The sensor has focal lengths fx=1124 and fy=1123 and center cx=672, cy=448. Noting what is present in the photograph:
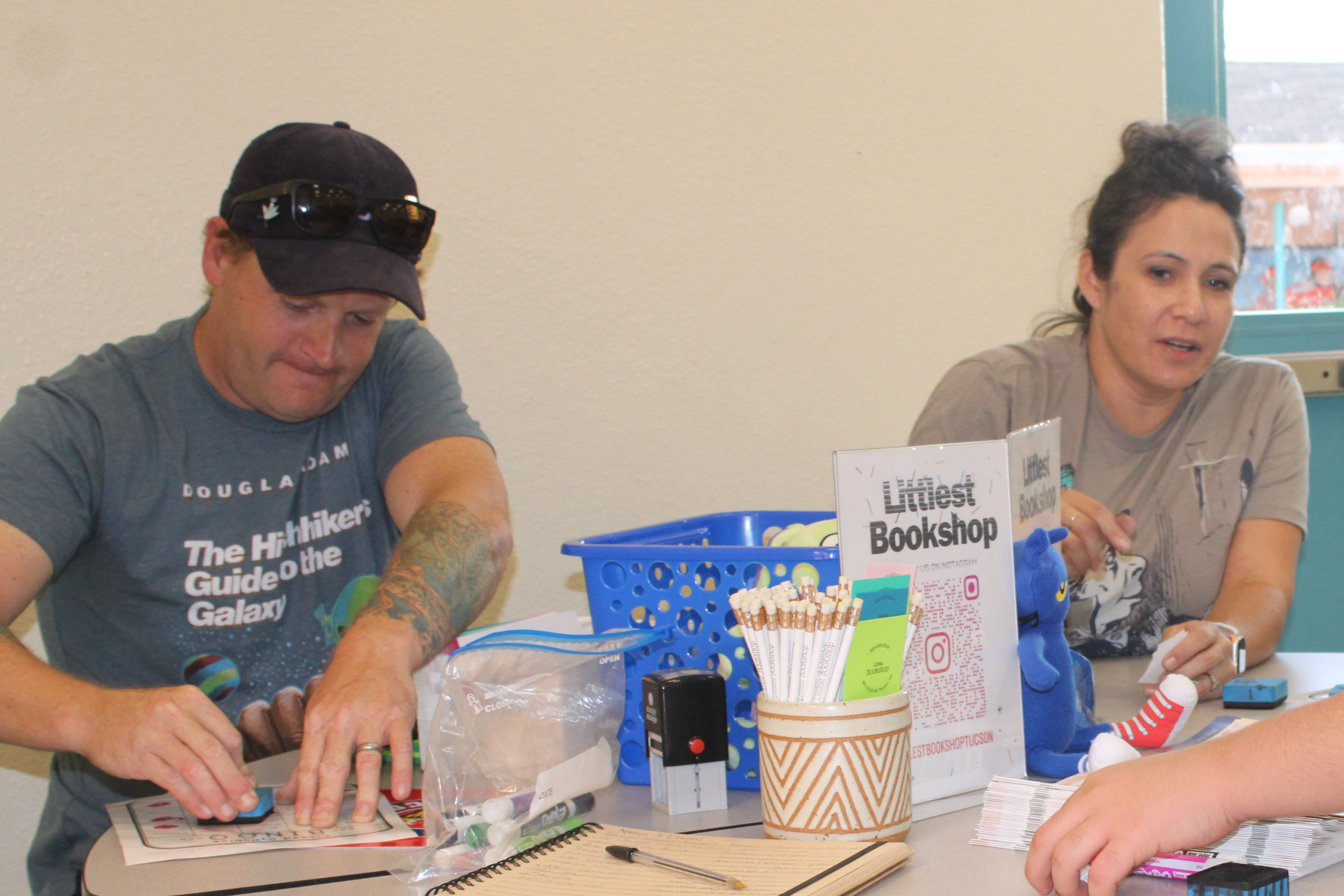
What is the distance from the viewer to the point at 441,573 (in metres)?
1.28

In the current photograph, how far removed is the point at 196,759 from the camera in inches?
37.2

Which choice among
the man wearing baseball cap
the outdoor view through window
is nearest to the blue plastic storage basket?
the man wearing baseball cap

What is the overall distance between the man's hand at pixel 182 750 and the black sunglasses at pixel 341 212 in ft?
1.99

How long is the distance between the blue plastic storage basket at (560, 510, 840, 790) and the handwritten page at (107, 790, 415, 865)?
221 mm

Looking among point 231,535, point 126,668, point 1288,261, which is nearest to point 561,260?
point 231,535

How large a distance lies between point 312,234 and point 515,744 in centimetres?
75

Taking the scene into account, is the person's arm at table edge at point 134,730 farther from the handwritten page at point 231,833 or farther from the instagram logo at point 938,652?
the instagram logo at point 938,652

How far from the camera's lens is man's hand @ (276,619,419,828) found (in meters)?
0.95

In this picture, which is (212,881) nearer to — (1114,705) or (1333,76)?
(1114,705)

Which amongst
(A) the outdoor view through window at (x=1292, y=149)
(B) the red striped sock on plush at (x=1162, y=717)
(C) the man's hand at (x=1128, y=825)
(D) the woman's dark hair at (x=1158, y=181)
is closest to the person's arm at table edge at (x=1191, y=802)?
(C) the man's hand at (x=1128, y=825)

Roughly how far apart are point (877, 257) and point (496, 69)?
809 mm

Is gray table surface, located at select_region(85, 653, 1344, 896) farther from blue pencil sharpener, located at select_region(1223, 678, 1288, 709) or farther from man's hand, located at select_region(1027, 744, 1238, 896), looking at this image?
blue pencil sharpener, located at select_region(1223, 678, 1288, 709)

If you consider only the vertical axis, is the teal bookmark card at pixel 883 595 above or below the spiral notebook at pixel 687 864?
above

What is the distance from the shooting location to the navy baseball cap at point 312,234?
1.36 metres
